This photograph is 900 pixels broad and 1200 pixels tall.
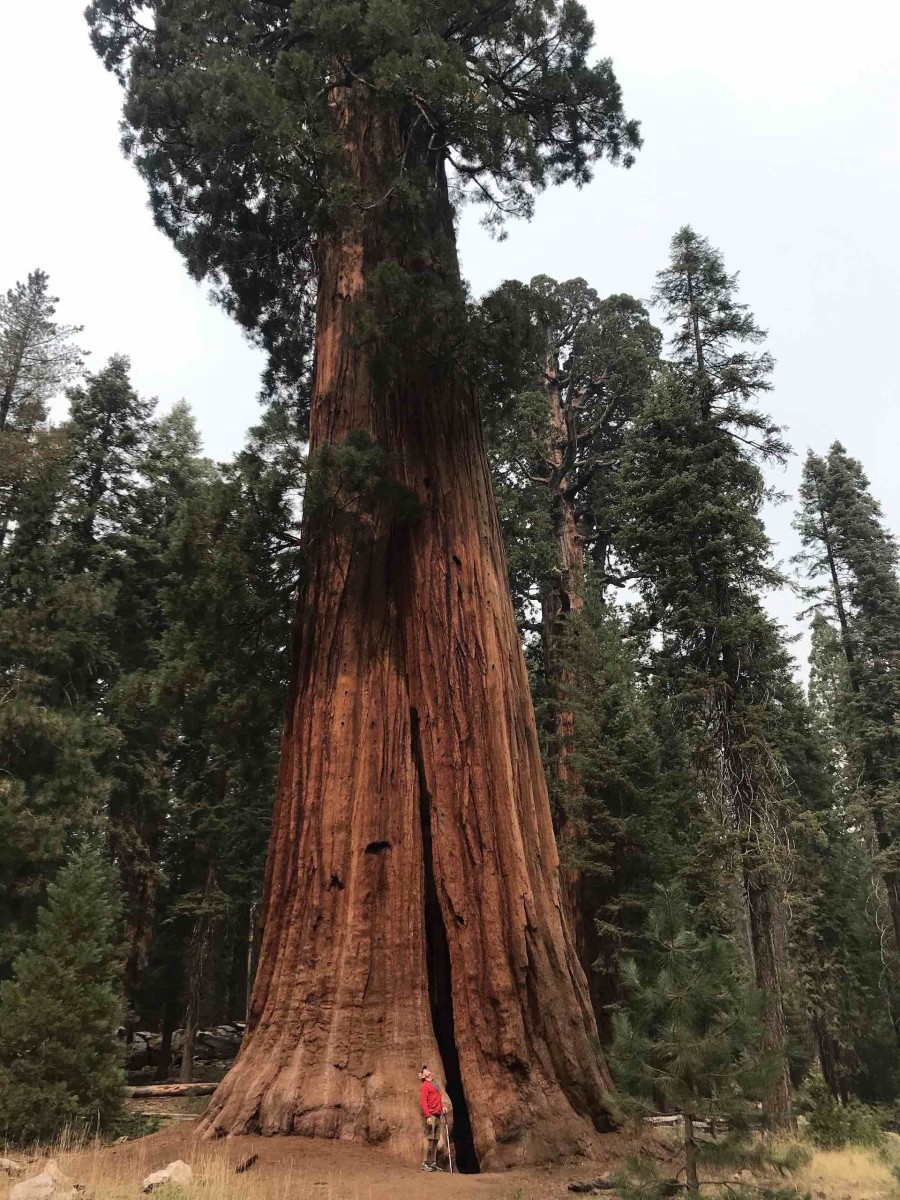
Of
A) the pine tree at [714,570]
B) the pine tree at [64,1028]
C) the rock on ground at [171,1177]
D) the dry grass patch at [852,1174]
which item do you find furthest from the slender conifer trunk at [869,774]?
the rock on ground at [171,1177]

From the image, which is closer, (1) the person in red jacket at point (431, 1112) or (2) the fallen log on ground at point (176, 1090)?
(1) the person in red jacket at point (431, 1112)

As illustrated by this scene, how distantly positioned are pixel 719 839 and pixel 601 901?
3191 millimetres

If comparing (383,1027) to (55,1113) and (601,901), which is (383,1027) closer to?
(55,1113)

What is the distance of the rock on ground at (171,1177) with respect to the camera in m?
5.40

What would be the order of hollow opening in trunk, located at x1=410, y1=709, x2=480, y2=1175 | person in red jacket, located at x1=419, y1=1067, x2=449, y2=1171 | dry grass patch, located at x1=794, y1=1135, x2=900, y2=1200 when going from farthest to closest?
hollow opening in trunk, located at x1=410, y1=709, x2=480, y2=1175
dry grass patch, located at x1=794, y1=1135, x2=900, y2=1200
person in red jacket, located at x1=419, y1=1067, x2=449, y2=1171

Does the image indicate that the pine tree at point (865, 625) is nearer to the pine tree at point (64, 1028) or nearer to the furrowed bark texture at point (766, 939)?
the furrowed bark texture at point (766, 939)

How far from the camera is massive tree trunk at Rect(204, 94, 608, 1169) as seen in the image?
693 centimetres

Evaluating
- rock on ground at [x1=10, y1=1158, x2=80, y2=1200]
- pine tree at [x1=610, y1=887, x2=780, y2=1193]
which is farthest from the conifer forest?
rock on ground at [x1=10, y1=1158, x2=80, y2=1200]

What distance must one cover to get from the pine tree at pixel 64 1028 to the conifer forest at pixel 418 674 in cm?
4

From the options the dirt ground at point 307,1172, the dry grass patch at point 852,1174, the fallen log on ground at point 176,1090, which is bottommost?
the fallen log on ground at point 176,1090

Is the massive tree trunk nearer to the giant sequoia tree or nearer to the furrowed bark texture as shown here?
the giant sequoia tree

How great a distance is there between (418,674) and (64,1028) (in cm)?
600

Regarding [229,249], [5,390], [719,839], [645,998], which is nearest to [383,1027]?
[645,998]

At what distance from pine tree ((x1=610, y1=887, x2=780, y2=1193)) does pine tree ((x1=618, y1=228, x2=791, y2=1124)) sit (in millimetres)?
7223
